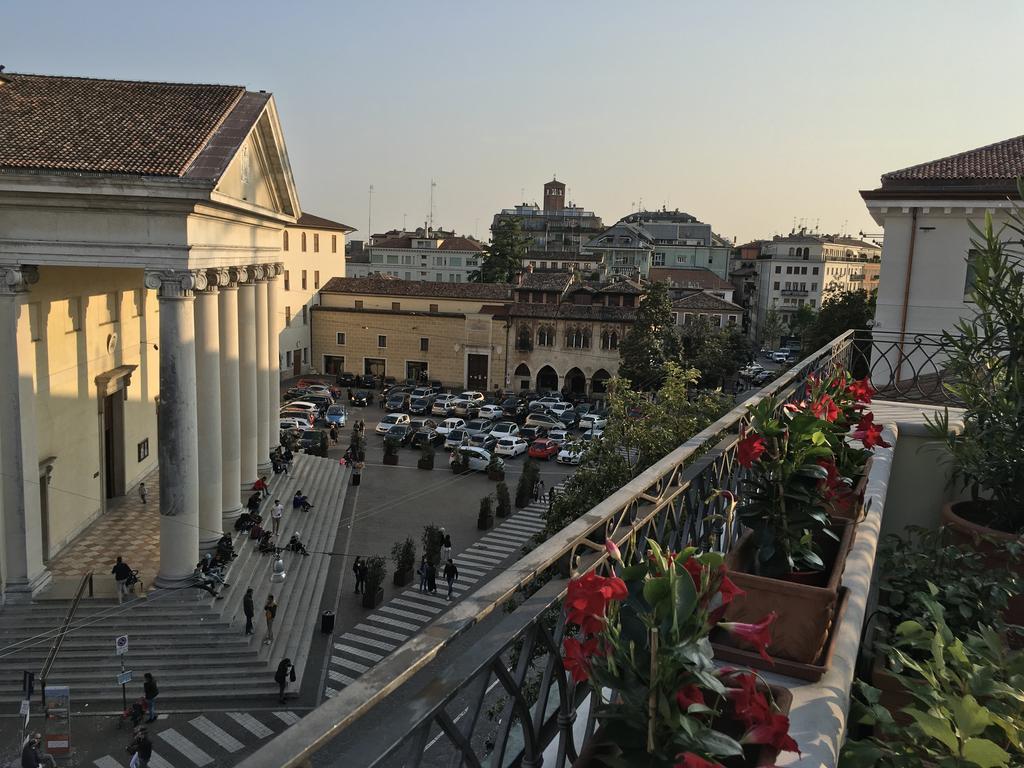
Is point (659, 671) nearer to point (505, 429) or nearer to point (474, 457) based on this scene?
point (474, 457)

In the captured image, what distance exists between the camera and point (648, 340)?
48.7m

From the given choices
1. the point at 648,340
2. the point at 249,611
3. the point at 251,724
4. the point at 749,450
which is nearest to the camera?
the point at 749,450

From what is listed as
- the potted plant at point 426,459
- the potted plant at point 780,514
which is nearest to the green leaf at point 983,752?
the potted plant at point 780,514

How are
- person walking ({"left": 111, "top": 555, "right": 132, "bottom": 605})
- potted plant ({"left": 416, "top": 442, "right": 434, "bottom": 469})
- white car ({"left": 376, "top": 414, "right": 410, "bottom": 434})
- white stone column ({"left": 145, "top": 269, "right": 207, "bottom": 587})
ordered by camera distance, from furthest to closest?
white car ({"left": 376, "top": 414, "right": 410, "bottom": 434}) → potted plant ({"left": 416, "top": 442, "right": 434, "bottom": 469}) → person walking ({"left": 111, "top": 555, "right": 132, "bottom": 605}) → white stone column ({"left": 145, "top": 269, "right": 207, "bottom": 587})

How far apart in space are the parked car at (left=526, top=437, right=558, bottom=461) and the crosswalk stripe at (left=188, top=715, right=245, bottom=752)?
24.2 meters

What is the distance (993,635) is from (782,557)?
869 mm

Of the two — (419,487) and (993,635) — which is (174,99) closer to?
(419,487)

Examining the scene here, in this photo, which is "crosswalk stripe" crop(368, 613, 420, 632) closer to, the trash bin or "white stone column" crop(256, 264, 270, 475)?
the trash bin

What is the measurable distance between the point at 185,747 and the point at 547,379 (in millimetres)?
42071

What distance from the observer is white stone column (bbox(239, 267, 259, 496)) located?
898 inches

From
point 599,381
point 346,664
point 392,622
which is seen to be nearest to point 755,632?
point 346,664

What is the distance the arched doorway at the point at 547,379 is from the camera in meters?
53.7

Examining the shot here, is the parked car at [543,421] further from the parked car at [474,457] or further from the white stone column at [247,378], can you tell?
the white stone column at [247,378]

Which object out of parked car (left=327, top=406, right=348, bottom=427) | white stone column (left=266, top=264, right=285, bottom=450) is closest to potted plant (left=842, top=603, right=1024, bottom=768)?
white stone column (left=266, top=264, right=285, bottom=450)
